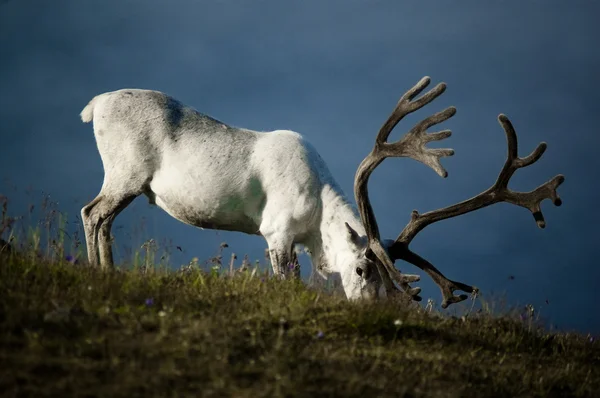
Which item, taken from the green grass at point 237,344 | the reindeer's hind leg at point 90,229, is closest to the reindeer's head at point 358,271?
the green grass at point 237,344

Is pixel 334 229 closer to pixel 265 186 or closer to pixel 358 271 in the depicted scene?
pixel 358 271

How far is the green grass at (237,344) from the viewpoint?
4.16 meters

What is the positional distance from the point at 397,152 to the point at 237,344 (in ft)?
13.6

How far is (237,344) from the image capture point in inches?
188

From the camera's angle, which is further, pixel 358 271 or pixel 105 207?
pixel 105 207

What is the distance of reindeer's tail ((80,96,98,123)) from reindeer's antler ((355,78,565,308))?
3.80 m

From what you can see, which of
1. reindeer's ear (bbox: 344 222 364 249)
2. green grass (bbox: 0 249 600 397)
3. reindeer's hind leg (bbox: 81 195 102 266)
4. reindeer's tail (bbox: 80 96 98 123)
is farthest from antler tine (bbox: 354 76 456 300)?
reindeer's tail (bbox: 80 96 98 123)

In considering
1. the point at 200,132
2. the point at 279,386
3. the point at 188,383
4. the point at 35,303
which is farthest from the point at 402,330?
the point at 200,132

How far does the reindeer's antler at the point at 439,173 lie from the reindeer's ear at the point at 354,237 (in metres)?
0.16

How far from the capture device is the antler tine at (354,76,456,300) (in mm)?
7875

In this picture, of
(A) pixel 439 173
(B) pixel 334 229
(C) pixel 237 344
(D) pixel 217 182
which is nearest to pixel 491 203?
(A) pixel 439 173

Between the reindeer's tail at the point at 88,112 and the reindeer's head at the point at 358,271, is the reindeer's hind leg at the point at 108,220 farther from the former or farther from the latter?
the reindeer's head at the point at 358,271

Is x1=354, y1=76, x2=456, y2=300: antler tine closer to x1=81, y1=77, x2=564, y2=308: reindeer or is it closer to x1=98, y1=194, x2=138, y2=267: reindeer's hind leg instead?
x1=81, y1=77, x2=564, y2=308: reindeer

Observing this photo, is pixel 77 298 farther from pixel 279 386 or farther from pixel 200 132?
pixel 200 132
